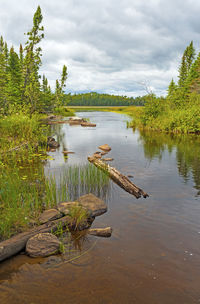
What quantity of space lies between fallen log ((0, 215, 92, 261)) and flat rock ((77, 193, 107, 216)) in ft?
3.29

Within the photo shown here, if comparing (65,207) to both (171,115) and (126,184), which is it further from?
(171,115)

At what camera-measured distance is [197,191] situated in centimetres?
999

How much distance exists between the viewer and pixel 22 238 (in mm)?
5504

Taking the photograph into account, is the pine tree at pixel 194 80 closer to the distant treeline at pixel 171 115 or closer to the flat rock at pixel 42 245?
the distant treeline at pixel 171 115

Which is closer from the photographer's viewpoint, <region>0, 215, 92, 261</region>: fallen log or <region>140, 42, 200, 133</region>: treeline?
<region>0, 215, 92, 261</region>: fallen log

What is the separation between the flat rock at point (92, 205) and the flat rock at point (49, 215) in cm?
100

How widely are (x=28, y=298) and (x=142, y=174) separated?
9482 millimetres

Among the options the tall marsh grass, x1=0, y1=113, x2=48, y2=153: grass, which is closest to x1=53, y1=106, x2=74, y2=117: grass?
x1=0, y1=113, x2=48, y2=153: grass

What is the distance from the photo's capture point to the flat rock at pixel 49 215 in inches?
253

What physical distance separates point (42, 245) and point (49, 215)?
4.26ft

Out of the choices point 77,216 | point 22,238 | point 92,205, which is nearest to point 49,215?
point 77,216

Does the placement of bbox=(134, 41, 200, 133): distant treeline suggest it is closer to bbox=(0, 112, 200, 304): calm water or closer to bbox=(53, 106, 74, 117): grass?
bbox=(53, 106, 74, 117): grass

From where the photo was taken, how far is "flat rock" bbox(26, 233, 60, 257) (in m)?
5.29

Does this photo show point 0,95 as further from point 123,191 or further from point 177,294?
point 177,294
